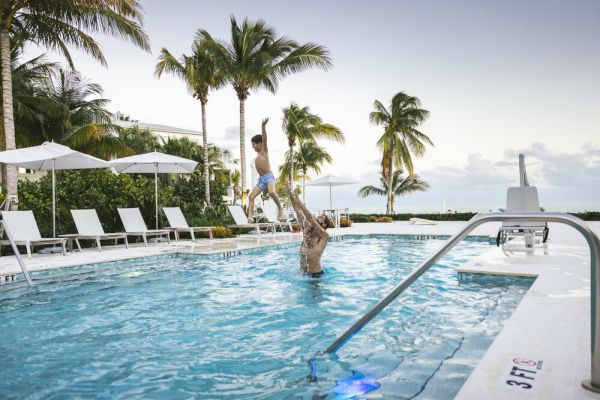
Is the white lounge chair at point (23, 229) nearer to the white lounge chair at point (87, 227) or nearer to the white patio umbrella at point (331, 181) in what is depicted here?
the white lounge chair at point (87, 227)

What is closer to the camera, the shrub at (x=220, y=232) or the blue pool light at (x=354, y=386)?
the blue pool light at (x=354, y=386)

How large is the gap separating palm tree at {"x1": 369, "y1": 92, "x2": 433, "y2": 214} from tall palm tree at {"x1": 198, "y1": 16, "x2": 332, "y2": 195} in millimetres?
9945

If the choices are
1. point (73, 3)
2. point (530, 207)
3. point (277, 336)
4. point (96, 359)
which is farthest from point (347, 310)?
point (73, 3)

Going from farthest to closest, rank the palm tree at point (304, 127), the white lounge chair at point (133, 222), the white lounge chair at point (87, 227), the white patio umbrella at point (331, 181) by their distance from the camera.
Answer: the palm tree at point (304, 127) → the white patio umbrella at point (331, 181) → the white lounge chair at point (133, 222) → the white lounge chair at point (87, 227)

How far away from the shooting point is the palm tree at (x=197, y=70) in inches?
766

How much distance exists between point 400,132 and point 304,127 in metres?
6.65

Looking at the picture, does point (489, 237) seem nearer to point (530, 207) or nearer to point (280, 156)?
point (530, 207)

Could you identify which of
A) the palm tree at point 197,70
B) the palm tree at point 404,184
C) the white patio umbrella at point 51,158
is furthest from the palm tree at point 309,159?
the white patio umbrella at point 51,158

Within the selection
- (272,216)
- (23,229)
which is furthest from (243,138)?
(23,229)

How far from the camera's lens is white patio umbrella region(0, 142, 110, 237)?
10078 mm

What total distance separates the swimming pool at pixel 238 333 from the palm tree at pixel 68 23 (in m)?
8.32

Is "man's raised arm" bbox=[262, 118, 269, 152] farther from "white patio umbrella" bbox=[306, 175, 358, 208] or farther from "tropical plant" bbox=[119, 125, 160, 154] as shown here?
"tropical plant" bbox=[119, 125, 160, 154]

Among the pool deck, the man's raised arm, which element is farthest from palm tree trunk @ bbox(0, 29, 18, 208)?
the pool deck

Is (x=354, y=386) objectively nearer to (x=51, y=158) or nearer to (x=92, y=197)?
(x=51, y=158)
